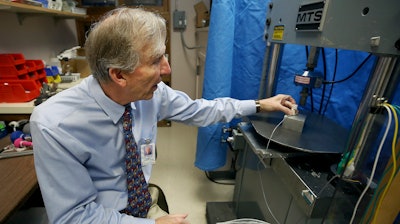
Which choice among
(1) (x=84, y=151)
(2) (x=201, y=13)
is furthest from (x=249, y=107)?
(2) (x=201, y=13)

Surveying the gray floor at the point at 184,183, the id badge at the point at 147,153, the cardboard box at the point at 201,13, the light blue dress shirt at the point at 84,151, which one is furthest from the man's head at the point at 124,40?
the cardboard box at the point at 201,13

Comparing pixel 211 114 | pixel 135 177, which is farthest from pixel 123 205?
pixel 211 114

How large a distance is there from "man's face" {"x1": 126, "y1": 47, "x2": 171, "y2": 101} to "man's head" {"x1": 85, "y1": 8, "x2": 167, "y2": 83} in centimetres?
2

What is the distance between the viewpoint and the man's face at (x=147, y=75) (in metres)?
0.67

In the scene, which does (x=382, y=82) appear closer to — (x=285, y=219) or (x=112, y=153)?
(x=285, y=219)

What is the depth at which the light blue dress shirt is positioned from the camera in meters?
0.65

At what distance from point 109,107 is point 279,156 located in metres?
0.61

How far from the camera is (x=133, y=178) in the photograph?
2.71 ft

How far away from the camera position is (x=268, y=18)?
1.00 metres

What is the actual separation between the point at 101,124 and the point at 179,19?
87.1 inches

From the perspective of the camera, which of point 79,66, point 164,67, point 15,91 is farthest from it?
point 79,66

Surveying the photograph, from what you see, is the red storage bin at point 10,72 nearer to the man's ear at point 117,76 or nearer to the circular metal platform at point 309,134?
the man's ear at point 117,76

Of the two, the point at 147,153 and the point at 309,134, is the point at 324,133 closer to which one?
the point at 309,134

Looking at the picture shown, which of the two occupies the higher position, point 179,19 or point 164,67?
point 179,19
